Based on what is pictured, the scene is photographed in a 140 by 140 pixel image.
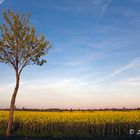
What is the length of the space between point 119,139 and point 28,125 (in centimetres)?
1062

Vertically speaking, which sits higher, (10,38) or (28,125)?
(10,38)

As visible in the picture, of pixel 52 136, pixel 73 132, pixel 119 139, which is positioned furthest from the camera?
pixel 73 132

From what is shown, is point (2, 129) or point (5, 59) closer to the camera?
point (5, 59)

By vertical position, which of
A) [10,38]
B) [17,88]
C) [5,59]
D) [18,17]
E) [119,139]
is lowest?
[119,139]

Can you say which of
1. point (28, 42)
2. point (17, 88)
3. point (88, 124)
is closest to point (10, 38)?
point (28, 42)

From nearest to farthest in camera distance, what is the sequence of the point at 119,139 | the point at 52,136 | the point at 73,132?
1. the point at 119,139
2. the point at 52,136
3. the point at 73,132

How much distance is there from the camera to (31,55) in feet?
96.9

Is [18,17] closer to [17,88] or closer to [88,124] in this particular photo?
[17,88]

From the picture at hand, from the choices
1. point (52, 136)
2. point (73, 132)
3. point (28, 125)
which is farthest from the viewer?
point (28, 125)

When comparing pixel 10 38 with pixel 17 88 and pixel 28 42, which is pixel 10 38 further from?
pixel 17 88

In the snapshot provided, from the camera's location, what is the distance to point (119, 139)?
28250 mm

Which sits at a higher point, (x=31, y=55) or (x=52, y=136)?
(x=31, y=55)

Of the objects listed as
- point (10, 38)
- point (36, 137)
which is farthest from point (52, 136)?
point (10, 38)

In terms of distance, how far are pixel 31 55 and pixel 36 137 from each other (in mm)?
7227
